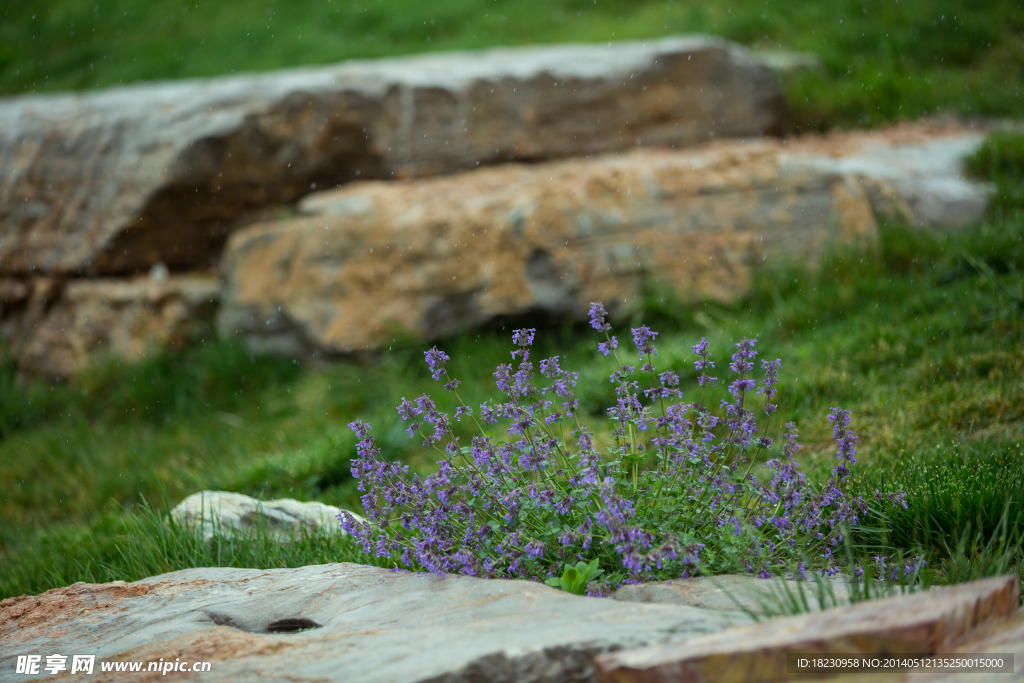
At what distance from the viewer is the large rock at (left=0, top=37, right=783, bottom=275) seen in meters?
5.82

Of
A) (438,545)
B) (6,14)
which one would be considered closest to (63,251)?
(438,545)

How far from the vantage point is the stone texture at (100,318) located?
232 inches

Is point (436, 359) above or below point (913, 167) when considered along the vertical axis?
below

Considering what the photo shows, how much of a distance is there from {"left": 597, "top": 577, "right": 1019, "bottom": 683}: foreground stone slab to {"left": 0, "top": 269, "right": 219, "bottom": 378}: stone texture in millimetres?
5086

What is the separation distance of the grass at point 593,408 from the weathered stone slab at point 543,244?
0.20 metres

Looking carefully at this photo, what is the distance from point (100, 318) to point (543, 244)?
3611 mm

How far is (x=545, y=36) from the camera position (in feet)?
31.4

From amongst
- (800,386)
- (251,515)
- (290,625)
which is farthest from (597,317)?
(800,386)

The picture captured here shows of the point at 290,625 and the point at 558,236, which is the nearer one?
the point at 290,625

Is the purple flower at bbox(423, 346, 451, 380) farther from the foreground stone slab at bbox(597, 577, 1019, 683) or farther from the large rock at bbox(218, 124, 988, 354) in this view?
the large rock at bbox(218, 124, 988, 354)

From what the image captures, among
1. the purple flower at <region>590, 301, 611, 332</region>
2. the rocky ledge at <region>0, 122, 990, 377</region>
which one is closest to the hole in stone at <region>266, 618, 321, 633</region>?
the purple flower at <region>590, 301, 611, 332</region>

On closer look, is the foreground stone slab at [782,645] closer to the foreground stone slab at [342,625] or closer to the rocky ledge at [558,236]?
the foreground stone slab at [342,625]

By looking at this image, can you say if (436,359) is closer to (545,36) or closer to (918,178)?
(918,178)

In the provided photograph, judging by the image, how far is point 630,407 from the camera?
2.51 metres
